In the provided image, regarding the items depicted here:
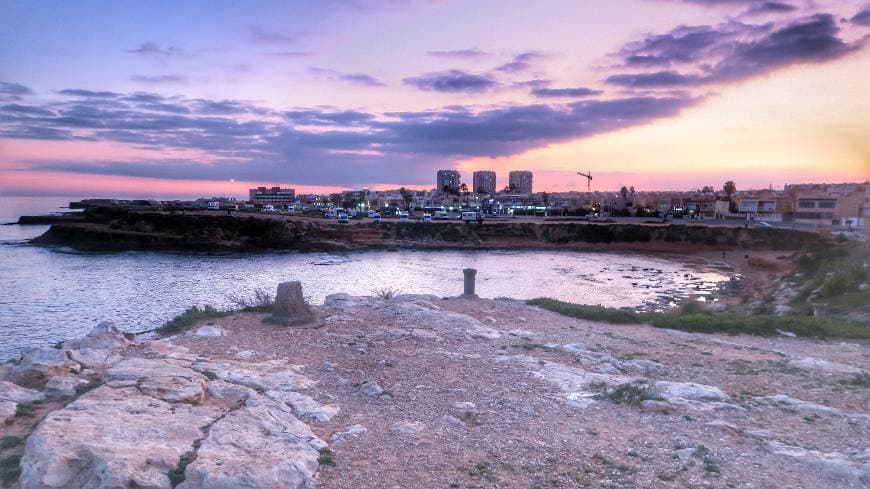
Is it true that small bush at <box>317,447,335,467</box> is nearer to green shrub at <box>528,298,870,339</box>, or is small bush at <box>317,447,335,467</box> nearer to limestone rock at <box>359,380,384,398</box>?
limestone rock at <box>359,380,384,398</box>

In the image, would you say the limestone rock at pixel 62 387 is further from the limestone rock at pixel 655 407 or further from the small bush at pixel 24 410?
the limestone rock at pixel 655 407

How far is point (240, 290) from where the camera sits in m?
29.1

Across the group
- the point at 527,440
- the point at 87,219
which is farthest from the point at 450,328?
the point at 87,219

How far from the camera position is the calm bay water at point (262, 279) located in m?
22.6

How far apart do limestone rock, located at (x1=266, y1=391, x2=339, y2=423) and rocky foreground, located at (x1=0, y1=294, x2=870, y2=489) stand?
3 centimetres

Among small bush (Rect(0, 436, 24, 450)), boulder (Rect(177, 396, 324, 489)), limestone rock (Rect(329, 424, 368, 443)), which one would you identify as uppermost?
small bush (Rect(0, 436, 24, 450))

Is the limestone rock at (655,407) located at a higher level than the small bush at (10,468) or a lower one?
lower

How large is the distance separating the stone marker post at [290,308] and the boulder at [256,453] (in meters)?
4.89

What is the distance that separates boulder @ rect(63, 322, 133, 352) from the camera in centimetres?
870

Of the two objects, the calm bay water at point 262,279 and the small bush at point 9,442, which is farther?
the calm bay water at point 262,279

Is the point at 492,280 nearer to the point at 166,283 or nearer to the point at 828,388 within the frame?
the point at 166,283

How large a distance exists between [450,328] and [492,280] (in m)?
24.5

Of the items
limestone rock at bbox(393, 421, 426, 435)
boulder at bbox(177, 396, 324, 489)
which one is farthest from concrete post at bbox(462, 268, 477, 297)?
boulder at bbox(177, 396, 324, 489)

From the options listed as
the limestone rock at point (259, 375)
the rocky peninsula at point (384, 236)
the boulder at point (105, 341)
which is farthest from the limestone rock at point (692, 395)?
the rocky peninsula at point (384, 236)
